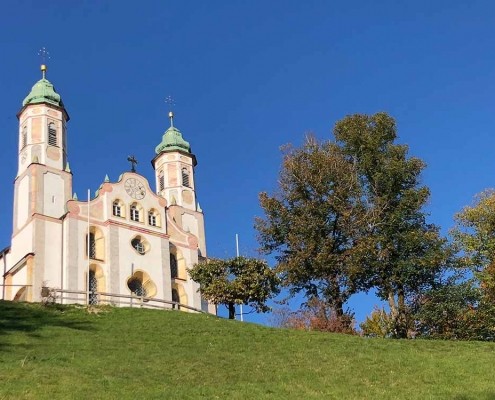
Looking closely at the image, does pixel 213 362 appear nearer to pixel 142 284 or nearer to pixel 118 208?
pixel 142 284

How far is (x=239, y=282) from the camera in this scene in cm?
3797

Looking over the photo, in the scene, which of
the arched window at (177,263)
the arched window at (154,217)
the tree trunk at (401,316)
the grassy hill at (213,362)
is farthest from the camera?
the arched window at (177,263)

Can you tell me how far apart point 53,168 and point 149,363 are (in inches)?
1212

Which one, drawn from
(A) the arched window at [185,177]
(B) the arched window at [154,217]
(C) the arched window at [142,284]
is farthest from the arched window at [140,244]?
(A) the arched window at [185,177]

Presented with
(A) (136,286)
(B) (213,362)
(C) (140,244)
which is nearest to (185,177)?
(C) (140,244)

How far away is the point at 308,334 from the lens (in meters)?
27.2

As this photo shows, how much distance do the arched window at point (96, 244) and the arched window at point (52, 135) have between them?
7340 mm

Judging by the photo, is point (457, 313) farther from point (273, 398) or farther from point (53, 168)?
point (53, 168)

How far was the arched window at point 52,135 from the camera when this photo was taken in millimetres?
50625

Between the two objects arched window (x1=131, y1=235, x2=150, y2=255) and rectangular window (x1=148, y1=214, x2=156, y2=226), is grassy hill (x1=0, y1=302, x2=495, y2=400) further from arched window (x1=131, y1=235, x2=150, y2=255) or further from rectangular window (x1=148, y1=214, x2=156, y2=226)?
rectangular window (x1=148, y1=214, x2=156, y2=226)

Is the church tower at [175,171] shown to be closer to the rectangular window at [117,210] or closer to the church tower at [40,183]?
the rectangular window at [117,210]

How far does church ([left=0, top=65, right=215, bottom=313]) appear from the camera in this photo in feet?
147

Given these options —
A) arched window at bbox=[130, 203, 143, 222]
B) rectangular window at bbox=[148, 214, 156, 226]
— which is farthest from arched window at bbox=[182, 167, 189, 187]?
arched window at bbox=[130, 203, 143, 222]

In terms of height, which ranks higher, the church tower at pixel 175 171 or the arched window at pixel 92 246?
the church tower at pixel 175 171
